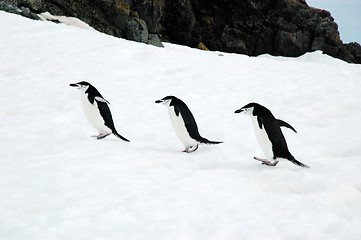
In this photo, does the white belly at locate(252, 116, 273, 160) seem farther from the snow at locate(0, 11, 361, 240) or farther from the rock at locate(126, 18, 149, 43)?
the rock at locate(126, 18, 149, 43)

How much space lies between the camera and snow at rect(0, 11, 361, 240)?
247 cm

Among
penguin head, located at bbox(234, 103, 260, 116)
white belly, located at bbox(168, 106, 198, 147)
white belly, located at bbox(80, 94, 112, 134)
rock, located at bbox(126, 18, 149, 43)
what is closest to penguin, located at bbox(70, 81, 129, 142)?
white belly, located at bbox(80, 94, 112, 134)

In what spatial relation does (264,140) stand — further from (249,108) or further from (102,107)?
(102,107)

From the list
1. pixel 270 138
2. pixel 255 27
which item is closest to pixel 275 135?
pixel 270 138

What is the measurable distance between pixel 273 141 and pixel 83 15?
23457mm

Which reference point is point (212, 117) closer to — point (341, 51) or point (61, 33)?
point (61, 33)

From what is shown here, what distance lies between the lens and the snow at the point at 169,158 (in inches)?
97.1

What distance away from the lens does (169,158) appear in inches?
167

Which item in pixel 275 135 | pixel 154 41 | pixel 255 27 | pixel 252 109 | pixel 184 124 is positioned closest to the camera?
pixel 275 135

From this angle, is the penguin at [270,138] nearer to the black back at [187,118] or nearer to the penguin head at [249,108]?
the penguin head at [249,108]

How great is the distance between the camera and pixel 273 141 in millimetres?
3830

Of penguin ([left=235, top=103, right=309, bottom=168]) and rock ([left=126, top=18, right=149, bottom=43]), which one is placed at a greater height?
rock ([left=126, top=18, right=149, bottom=43])

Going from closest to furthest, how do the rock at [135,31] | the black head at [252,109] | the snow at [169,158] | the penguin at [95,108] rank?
the snow at [169,158] < the black head at [252,109] < the penguin at [95,108] < the rock at [135,31]

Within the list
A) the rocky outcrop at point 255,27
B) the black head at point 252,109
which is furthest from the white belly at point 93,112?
the rocky outcrop at point 255,27
